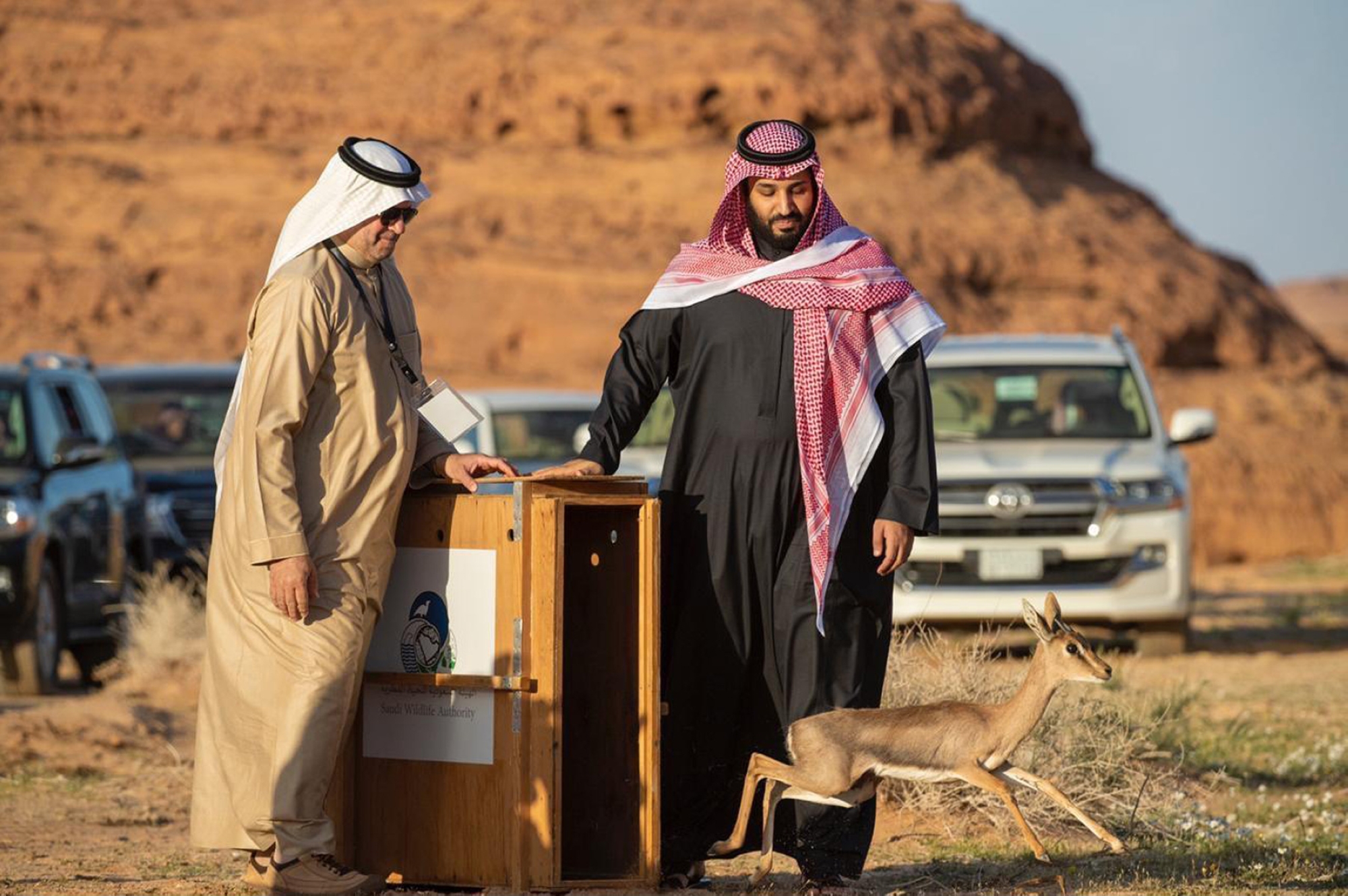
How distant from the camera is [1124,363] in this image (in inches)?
533

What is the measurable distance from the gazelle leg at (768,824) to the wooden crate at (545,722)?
1.00ft

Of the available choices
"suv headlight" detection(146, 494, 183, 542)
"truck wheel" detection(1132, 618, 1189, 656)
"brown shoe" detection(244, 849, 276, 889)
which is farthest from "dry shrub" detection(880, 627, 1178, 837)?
"suv headlight" detection(146, 494, 183, 542)

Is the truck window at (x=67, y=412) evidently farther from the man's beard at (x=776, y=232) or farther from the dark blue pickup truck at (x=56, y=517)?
the man's beard at (x=776, y=232)

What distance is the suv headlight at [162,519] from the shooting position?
588 inches

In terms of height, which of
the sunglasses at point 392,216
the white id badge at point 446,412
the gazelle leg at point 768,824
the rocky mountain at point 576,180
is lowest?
the gazelle leg at point 768,824

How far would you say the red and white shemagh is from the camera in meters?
5.71

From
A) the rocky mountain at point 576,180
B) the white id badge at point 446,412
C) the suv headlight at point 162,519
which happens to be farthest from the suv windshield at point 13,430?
the rocky mountain at point 576,180

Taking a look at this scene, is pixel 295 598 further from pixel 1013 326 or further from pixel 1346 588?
pixel 1013 326

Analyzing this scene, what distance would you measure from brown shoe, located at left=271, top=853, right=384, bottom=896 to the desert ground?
0.36 m

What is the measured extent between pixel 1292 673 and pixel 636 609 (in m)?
8.70

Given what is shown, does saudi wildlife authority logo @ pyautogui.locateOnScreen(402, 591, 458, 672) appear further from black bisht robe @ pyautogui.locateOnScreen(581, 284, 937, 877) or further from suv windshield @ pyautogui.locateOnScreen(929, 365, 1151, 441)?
suv windshield @ pyautogui.locateOnScreen(929, 365, 1151, 441)

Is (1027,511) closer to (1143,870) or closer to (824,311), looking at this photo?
(1143,870)

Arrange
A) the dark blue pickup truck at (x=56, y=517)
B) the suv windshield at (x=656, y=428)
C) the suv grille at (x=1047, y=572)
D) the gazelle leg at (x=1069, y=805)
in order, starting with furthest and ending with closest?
the suv windshield at (x=656, y=428) → the suv grille at (x=1047, y=572) → the dark blue pickup truck at (x=56, y=517) → the gazelle leg at (x=1069, y=805)

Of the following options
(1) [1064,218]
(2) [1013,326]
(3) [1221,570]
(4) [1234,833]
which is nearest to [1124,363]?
(4) [1234,833]
